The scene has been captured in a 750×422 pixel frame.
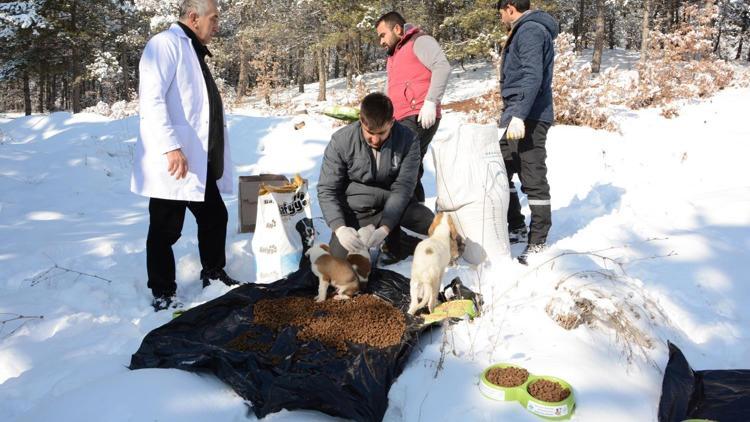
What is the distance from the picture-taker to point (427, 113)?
12.0 ft

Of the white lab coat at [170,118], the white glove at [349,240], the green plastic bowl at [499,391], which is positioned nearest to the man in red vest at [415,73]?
the white glove at [349,240]

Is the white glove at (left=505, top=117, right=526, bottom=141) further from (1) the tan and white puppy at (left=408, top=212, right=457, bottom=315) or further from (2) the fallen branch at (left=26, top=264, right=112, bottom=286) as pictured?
(2) the fallen branch at (left=26, top=264, right=112, bottom=286)

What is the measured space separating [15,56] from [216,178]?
1937 cm

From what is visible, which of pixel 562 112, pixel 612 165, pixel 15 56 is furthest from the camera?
pixel 15 56

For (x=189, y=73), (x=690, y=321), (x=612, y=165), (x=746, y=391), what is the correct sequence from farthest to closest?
(x=612, y=165), (x=189, y=73), (x=690, y=321), (x=746, y=391)

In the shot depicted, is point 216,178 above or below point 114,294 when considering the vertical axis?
above

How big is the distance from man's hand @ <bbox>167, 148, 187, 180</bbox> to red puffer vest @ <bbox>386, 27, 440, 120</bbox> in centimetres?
168

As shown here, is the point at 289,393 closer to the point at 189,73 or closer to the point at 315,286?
the point at 315,286

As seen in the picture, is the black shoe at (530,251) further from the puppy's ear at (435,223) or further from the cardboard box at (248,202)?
the cardboard box at (248,202)

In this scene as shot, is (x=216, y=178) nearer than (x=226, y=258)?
Yes

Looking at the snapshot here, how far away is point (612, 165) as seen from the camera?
5703 millimetres

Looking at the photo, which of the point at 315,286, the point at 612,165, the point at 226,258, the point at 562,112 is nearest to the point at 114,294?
the point at 226,258

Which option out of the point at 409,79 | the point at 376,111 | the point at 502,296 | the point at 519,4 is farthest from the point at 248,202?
the point at 519,4

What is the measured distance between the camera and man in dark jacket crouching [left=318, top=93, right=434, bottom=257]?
2.92 meters
